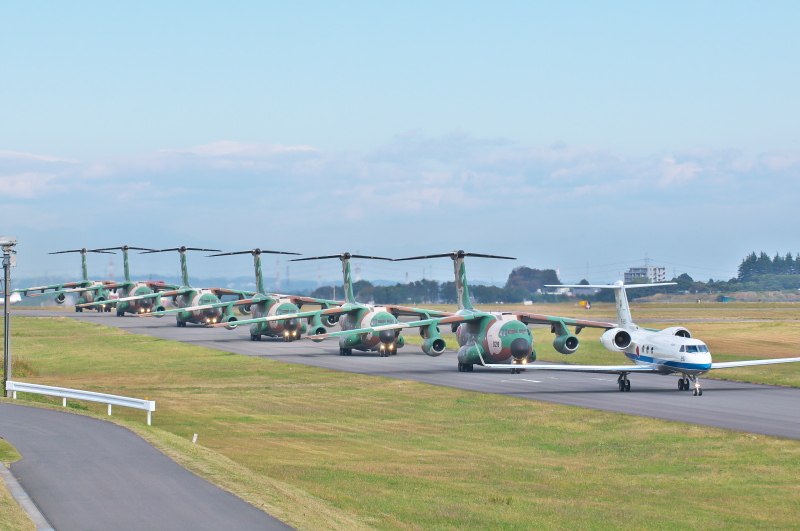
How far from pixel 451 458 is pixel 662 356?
1718 cm

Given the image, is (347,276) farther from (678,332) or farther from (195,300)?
(678,332)

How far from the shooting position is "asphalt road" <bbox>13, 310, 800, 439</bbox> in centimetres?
3216

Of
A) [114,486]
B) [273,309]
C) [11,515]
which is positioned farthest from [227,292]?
[11,515]

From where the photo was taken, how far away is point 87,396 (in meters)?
30.4

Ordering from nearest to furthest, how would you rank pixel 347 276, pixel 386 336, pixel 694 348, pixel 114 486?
pixel 114 486, pixel 694 348, pixel 386 336, pixel 347 276

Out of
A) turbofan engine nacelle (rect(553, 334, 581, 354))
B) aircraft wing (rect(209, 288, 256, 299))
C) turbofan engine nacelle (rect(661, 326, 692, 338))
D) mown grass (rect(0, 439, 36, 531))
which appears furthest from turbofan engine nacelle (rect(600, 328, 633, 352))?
aircraft wing (rect(209, 288, 256, 299))

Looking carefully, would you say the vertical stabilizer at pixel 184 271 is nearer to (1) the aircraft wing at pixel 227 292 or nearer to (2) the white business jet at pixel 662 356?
(1) the aircraft wing at pixel 227 292

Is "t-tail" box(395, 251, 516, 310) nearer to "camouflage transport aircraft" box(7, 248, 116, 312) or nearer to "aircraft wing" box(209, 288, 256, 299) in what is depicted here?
"aircraft wing" box(209, 288, 256, 299)

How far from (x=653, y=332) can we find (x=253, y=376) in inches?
855

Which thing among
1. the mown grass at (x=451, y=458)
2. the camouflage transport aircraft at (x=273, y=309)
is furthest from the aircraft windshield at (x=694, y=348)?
the camouflage transport aircraft at (x=273, y=309)

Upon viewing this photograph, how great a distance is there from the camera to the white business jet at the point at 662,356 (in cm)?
3778

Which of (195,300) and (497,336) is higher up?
(195,300)

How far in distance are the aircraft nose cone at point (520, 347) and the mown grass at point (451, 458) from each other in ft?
24.7

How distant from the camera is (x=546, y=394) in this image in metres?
40.6
